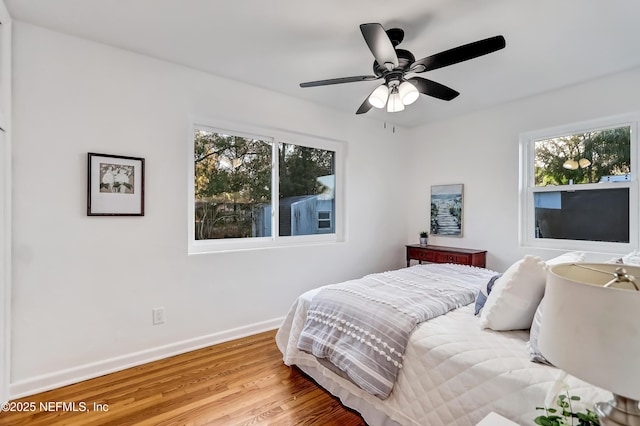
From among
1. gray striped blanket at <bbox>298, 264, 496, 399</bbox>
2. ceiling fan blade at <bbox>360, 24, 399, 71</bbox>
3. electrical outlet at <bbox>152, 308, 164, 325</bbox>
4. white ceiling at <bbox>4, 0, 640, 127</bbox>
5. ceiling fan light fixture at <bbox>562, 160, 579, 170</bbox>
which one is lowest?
electrical outlet at <bbox>152, 308, 164, 325</bbox>

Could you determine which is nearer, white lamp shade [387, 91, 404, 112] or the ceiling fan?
the ceiling fan

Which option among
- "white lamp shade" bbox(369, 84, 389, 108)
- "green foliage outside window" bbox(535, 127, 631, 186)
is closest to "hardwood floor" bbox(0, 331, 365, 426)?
"white lamp shade" bbox(369, 84, 389, 108)

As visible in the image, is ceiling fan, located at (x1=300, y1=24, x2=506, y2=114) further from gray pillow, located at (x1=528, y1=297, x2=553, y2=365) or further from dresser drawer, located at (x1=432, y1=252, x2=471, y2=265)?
dresser drawer, located at (x1=432, y1=252, x2=471, y2=265)

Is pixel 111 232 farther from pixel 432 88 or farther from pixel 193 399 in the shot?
pixel 432 88

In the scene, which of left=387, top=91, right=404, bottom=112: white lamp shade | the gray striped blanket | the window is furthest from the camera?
the window

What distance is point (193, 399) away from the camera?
1964 millimetres

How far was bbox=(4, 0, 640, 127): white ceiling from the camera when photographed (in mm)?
1885

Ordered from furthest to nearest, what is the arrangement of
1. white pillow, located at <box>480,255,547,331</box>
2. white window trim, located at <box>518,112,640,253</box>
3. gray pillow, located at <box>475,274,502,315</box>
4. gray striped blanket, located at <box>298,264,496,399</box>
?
1. white window trim, located at <box>518,112,640,253</box>
2. gray pillow, located at <box>475,274,502,315</box>
3. gray striped blanket, located at <box>298,264,496,399</box>
4. white pillow, located at <box>480,255,547,331</box>

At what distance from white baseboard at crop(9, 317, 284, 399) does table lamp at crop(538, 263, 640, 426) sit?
Answer: 2.63 meters

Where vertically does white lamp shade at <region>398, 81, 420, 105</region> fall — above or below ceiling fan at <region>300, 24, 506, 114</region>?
below

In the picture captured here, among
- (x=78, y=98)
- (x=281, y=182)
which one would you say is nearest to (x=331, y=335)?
(x=281, y=182)

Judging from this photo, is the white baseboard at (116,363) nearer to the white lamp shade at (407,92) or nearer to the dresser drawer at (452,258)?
the dresser drawer at (452,258)

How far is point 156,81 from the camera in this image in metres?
2.52

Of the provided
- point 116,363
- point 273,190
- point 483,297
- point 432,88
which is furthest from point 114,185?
point 483,297
